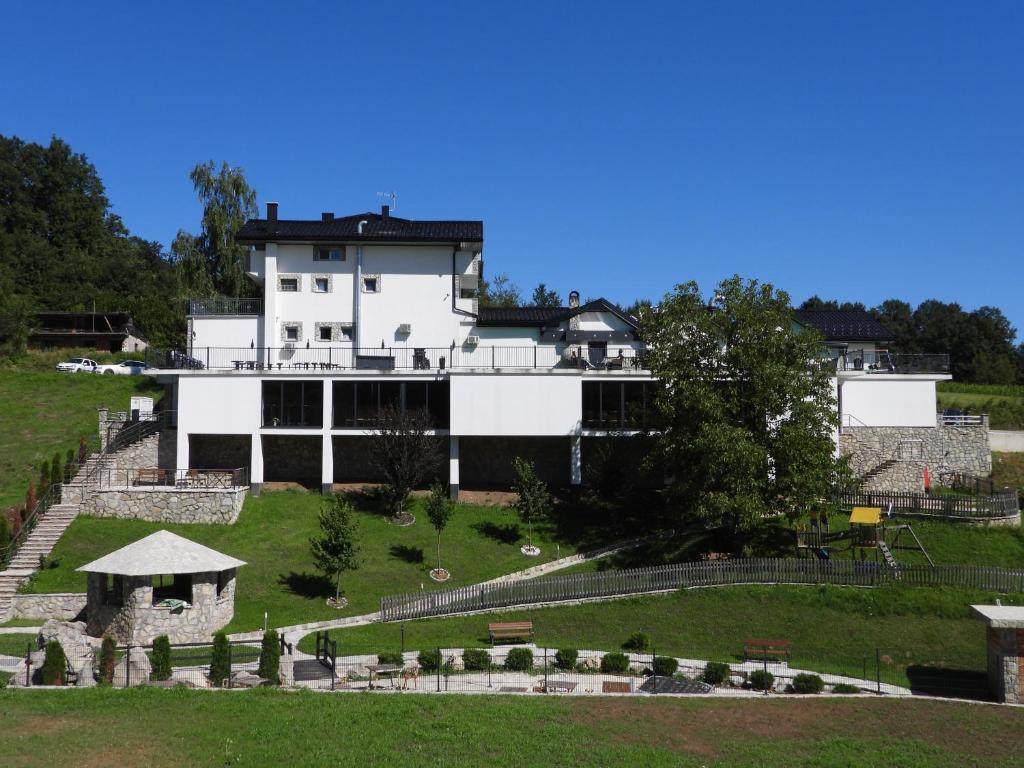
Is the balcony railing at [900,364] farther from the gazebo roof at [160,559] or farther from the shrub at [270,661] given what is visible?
the shrub at [270,661]

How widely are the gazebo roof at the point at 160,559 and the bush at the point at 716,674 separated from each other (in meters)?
13.7

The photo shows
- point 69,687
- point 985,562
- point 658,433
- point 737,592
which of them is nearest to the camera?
point 69,687

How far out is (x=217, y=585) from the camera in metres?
26.1

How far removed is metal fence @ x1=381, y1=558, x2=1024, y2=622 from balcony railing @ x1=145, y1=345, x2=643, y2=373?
11.3 m

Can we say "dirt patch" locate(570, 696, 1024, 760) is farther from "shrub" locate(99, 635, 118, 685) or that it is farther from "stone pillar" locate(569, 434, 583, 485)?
"stone pillar" locate(569, 434, 583, 485)

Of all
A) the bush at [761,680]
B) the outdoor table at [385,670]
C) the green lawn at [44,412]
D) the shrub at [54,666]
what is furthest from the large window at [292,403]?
the bush at [761,680]

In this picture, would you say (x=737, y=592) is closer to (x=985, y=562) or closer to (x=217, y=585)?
(x=985, y=562)

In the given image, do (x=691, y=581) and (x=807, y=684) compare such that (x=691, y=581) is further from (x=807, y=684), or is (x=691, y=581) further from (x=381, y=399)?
(x=381, y=399)

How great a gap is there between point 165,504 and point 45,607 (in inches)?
275

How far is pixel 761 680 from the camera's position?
20578mm

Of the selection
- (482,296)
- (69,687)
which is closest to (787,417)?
(69,687)

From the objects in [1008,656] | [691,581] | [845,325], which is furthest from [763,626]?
[845,325]

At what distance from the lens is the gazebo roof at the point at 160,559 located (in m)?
24.1

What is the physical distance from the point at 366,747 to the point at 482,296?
75.1 metres
